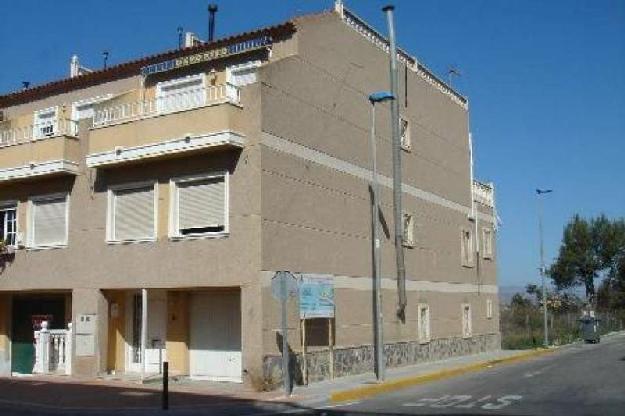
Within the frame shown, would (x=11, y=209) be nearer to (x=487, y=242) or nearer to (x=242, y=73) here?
(x=242, y=73)

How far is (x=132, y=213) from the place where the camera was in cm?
2198

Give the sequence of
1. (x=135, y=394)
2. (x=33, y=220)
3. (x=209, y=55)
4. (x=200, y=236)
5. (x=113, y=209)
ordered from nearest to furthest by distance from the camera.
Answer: (x=135, y=394) < (x=200, y=236) < (x=113, y=209) < (x=209, y=55) < (x=33, y=220)

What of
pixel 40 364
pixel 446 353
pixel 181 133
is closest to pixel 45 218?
pixel 40 364

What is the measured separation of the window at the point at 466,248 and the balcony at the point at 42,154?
1765 cm

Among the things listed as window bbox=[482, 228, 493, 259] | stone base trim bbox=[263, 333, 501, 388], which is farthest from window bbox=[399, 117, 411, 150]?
window bbox=[482, 228, 493, 259]

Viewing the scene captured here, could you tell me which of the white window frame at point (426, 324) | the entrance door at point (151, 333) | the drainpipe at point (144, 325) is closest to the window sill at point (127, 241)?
the drainpipe at point (144, 325)

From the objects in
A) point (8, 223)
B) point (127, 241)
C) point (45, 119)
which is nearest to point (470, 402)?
point (127, 241)

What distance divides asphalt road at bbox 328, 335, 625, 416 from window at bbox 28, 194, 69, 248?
11.7 metres

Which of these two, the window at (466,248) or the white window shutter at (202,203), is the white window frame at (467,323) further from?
the white window shutter at (202,203)

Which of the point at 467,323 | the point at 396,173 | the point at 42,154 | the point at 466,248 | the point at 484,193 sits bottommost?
the point at 467,323

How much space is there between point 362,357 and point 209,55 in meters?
10.5

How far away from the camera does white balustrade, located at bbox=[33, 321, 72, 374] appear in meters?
23.5

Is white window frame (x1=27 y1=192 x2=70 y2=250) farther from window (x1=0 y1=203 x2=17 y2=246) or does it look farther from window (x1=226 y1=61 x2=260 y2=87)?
window (x1=226 y1=61 x2=260 y2=87)

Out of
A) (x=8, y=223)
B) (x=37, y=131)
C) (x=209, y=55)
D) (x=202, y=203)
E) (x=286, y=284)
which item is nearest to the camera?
(x=286, y=284)
